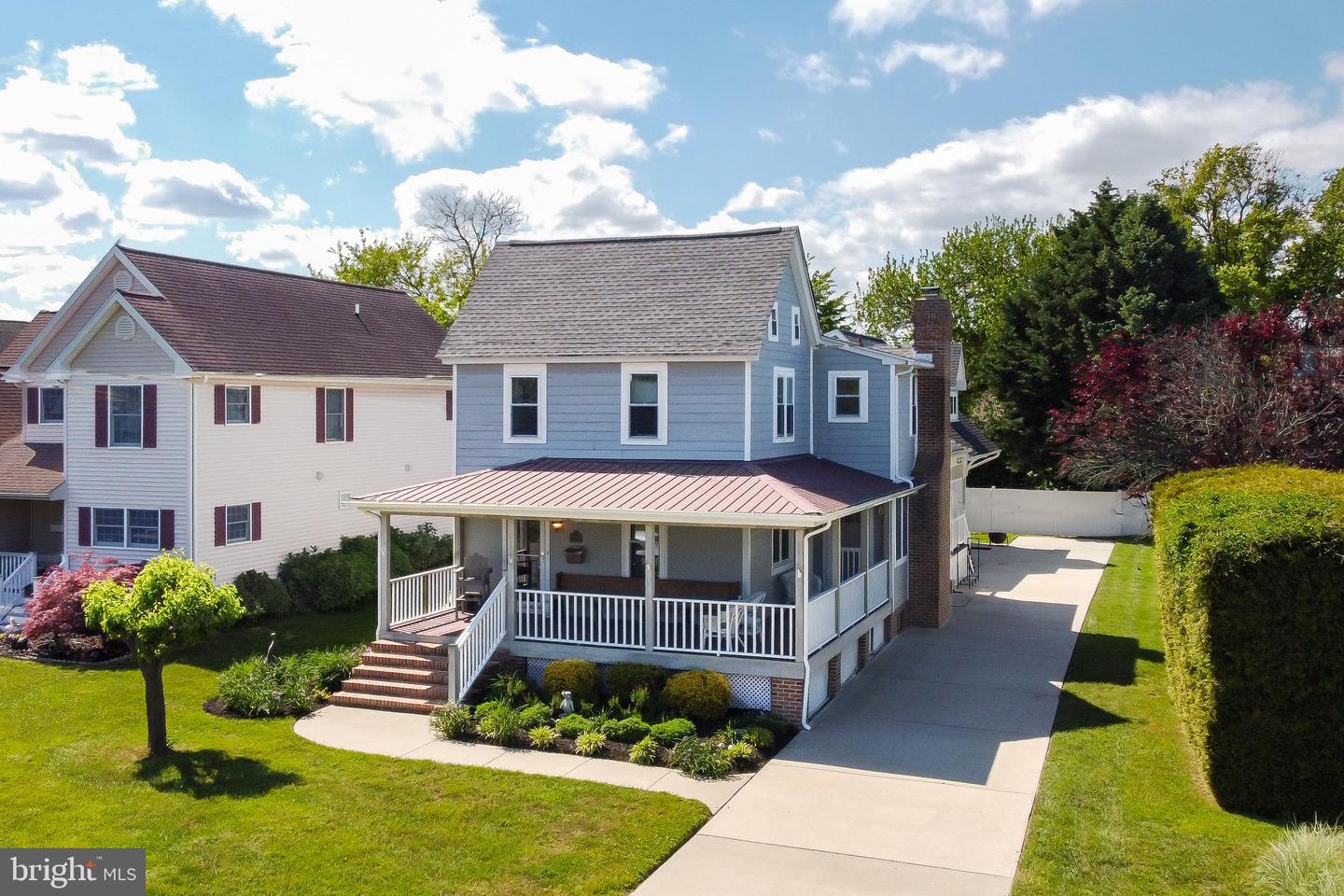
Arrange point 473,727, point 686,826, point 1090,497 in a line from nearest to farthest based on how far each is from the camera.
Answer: point 686,826
point 473,727
point 1090,497

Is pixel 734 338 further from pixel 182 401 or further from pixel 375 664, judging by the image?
pixel 182 401

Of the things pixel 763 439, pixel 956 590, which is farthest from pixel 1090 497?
pixel 763 439

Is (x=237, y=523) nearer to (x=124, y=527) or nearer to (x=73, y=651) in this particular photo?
(x=124, y=527)

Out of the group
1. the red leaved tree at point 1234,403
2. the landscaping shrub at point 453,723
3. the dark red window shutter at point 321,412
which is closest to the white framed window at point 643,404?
the landscaping shrub at point 453,723

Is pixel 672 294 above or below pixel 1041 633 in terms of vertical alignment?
above

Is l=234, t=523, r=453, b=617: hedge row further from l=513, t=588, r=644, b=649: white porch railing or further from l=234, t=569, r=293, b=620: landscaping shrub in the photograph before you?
l=513, t=588, r=644, b=649: white porch railing

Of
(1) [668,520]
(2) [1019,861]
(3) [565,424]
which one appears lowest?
(2) [1019,861]

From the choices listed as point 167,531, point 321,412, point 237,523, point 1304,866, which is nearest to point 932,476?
point 1304,866
